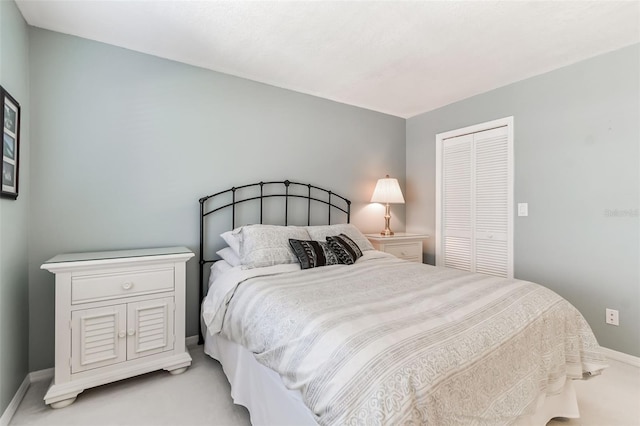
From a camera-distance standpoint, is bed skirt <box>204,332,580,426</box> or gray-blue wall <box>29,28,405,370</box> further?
gray-blue wall <box>29,28,405,370</box>

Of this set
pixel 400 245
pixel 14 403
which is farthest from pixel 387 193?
pixel 14 403

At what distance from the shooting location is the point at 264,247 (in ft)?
7.39

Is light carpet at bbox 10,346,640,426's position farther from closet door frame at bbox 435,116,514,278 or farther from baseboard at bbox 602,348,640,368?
closet door frame at bbox 435,116,514,278

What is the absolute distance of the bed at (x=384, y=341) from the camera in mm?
965

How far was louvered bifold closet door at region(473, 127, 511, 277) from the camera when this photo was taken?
3.04m

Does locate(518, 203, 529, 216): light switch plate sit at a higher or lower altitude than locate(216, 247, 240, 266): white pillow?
higher

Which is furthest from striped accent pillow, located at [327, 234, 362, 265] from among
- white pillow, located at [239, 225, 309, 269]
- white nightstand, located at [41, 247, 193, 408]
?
white nightstand, located at [41, 247, 193, 408]

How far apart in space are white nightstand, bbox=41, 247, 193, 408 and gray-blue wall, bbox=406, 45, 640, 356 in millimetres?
3092

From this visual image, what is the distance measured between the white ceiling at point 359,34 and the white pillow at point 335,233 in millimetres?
1426

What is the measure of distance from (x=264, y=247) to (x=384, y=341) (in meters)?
1.37

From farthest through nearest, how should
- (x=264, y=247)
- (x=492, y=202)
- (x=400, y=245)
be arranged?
(x=400, y=245), (x=492, y=202), (x=264, y=247)

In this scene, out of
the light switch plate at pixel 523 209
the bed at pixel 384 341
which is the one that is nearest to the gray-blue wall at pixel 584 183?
the light switch plate at pixel 523 209

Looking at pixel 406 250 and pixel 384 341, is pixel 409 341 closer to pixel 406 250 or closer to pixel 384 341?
pixel 384 341

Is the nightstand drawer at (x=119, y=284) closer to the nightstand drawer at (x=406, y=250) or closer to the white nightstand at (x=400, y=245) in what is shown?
the white nightstand at (x=400, y=245)
